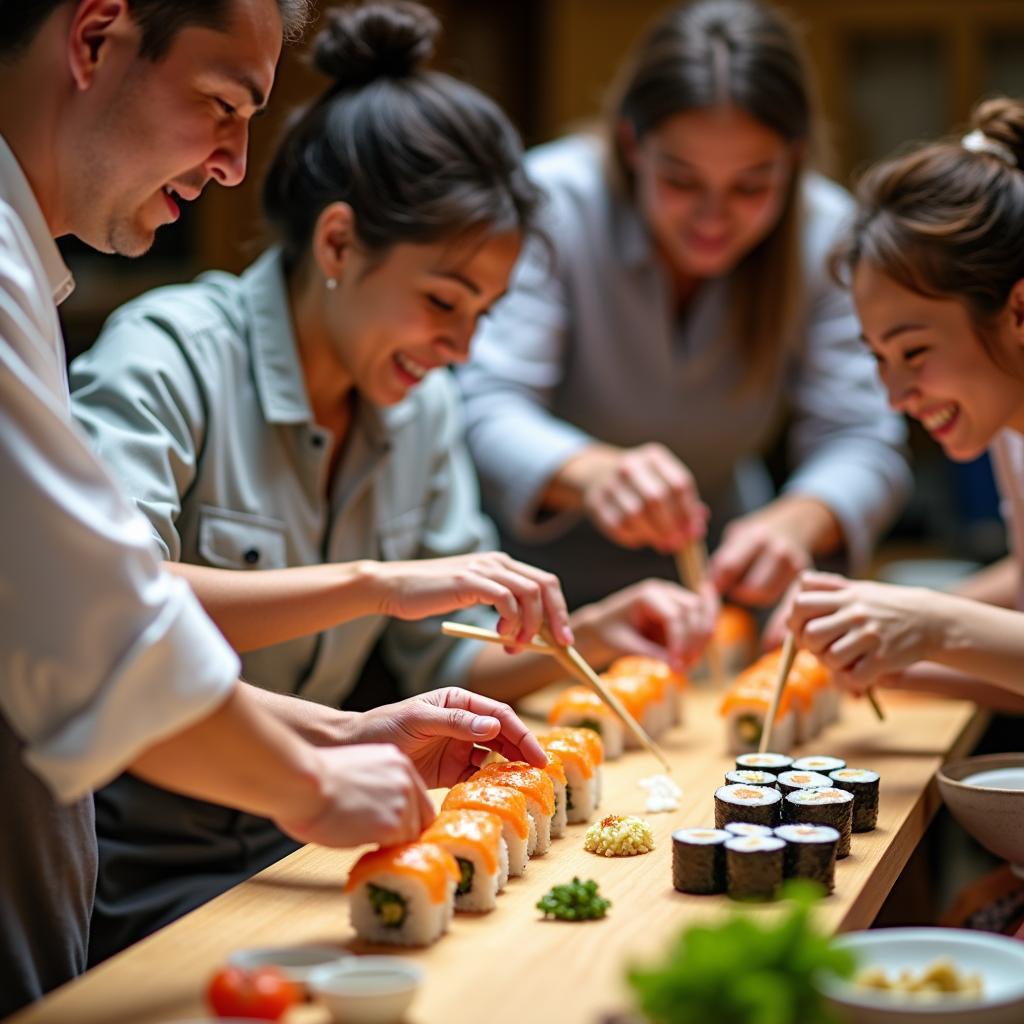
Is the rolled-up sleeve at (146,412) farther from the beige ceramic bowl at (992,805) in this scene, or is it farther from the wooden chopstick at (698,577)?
the beige ceramic bowl at (992,805)

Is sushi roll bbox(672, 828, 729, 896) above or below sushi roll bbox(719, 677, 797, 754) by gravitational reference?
above

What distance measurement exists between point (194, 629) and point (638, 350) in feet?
6.86

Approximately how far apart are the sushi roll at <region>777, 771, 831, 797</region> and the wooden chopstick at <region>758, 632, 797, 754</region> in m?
0.31

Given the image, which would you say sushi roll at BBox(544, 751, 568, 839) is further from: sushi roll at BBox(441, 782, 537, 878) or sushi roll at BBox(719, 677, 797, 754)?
sushi roll at BBox(719, 677, 797, 754)

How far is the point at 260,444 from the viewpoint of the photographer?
232 cm

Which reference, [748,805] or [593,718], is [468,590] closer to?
[593,718]

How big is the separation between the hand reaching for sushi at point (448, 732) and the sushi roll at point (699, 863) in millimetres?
285

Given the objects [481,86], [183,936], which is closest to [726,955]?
[183,936]

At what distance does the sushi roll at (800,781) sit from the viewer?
186cm

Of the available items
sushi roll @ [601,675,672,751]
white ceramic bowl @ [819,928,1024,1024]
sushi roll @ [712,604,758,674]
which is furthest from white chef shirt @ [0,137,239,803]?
sushi roll @ [712,604,758,674]

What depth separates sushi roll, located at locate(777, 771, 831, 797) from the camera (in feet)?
6.09

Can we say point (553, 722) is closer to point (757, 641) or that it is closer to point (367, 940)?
point (367, 940)

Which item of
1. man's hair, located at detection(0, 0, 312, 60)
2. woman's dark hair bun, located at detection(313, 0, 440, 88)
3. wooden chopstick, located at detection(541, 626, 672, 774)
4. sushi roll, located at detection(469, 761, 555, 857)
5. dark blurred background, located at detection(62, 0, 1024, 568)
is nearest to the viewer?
man's hair, located at detection(0, 0, 312, 60)

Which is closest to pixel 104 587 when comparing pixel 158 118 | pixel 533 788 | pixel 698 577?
pixel 158 118
